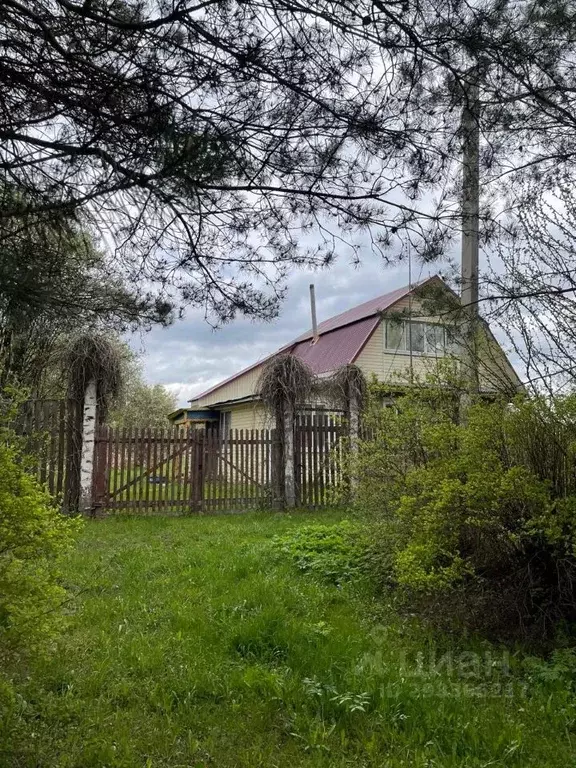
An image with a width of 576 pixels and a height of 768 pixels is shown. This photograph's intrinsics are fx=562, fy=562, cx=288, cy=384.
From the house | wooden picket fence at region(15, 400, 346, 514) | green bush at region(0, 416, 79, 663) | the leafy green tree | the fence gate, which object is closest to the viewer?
green bush at region(0, 416, 79, 663)

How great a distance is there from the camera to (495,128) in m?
3.53

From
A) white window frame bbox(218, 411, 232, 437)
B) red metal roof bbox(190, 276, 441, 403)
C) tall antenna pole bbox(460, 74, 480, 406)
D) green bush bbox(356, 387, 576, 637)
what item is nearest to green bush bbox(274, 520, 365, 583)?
green bush bbox(356, 387, 576, 637)

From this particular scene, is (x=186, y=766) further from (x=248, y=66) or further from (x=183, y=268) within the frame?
(x=248, y=66)

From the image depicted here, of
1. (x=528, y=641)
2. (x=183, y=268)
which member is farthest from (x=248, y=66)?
(x=528, y=641)

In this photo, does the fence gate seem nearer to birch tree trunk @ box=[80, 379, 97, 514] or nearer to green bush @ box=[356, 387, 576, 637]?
birch tree trunk @ box=[80, 379, 97, 514]

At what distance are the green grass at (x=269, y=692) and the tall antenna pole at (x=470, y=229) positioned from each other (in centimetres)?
190

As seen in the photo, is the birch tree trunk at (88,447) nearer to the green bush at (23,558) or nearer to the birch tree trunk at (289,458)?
the birch tree trunk at (289,458)

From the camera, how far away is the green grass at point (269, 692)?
232 cm

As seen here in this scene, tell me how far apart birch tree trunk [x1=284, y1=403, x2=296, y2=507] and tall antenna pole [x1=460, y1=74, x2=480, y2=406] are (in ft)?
17.6

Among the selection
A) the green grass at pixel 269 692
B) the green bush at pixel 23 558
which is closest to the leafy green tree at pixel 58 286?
the green bush at pixel 23 558

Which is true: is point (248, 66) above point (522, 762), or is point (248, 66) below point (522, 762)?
above

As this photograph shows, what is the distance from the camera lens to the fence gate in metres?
8.49

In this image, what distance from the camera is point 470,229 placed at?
3.53 meters

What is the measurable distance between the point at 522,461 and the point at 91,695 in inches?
111
